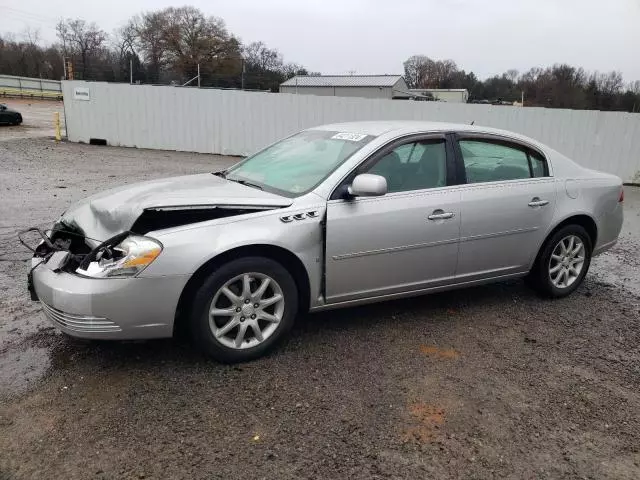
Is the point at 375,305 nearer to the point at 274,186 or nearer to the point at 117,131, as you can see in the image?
the point at 274,186

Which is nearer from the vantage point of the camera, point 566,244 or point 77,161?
point 566,244

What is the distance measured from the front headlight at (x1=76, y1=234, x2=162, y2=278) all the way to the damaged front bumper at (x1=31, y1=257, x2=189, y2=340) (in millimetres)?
48

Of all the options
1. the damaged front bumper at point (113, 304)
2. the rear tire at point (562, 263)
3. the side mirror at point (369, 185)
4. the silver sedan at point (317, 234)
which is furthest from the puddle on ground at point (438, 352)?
the damaged front bumper at point (113, 304)

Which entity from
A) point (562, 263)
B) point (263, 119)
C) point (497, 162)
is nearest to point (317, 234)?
point (497, 162)

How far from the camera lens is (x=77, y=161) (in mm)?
15195

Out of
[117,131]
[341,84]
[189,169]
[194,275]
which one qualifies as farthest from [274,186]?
[341,84]

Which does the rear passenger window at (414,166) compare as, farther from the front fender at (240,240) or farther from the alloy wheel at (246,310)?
the alloy wheel at (246,310)

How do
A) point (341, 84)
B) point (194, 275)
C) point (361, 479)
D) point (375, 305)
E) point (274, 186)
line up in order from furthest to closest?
1. point (341, 84)
2. point (375, 305)
3. point (274, 186)
4. point (194, 275)
5. point (361, 479)

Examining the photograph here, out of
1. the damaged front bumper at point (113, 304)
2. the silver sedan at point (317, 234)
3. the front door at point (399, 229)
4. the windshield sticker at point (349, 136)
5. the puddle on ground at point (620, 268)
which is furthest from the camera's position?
the puddle on ground at point (620, 268)

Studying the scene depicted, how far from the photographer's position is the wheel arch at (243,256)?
3.29m

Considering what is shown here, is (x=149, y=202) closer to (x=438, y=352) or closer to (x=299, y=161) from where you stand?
(x=299, y=161)

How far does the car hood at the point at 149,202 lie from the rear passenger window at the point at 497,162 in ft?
5.41

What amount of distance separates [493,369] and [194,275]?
6.81ft

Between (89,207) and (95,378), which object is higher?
(89,207)
